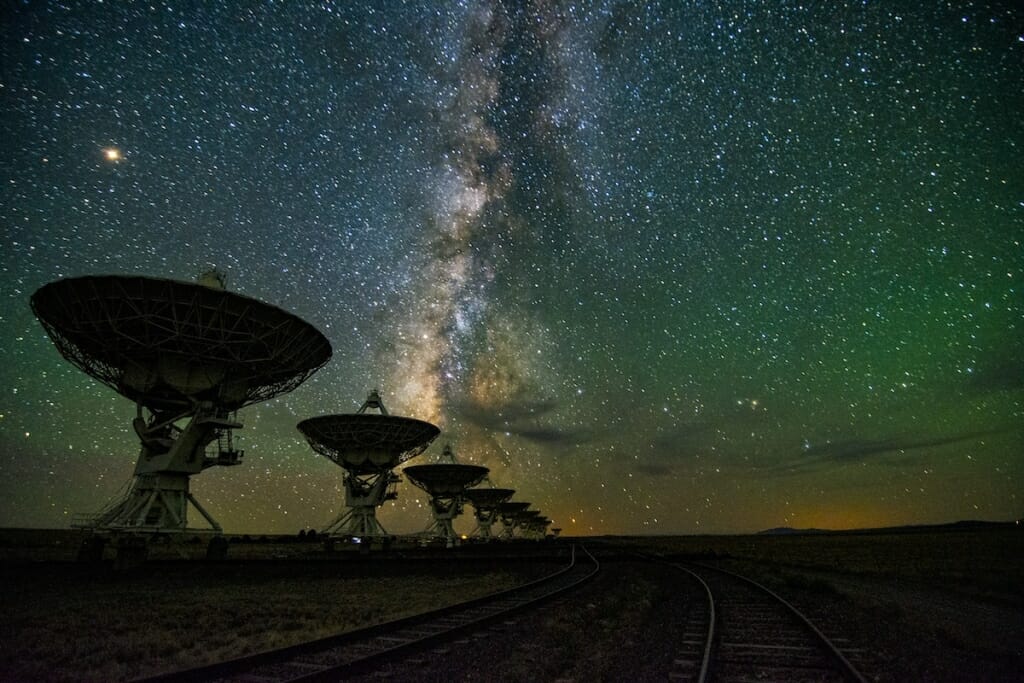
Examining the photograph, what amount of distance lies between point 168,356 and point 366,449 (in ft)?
54.8

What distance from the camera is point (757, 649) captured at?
24.0ft

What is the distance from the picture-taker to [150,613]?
11031 millimetres

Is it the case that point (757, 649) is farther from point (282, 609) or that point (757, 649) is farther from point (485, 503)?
point (485, 503)

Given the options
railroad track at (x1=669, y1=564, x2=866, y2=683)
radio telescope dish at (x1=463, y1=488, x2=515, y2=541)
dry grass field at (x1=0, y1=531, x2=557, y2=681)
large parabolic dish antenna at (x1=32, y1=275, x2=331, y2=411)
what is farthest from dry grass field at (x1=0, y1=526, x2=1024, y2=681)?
radio telescope dish at (x1=463, y1=488, x2=515, y2=541)

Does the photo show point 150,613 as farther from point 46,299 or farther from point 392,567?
point 46,299

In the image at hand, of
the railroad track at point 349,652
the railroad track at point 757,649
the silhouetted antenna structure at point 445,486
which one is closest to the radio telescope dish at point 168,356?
the railroad track at point 349,652

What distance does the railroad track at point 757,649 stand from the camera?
6.01 m

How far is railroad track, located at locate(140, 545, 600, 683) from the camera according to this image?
19.0 feet

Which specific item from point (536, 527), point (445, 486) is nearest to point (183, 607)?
point (445, 486)

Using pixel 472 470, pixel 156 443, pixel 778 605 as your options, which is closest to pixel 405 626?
pixel 778 605

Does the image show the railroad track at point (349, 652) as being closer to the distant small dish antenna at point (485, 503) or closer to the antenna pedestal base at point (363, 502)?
the antenna pedestal base at point (363, 502)

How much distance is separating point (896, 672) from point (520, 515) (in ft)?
329

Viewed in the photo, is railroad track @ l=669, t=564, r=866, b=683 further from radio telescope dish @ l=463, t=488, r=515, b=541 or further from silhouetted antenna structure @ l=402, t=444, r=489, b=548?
radio telescope dish @ l=463, t=488, r=515, b=541

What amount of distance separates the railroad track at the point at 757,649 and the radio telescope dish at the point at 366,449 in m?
28.0
